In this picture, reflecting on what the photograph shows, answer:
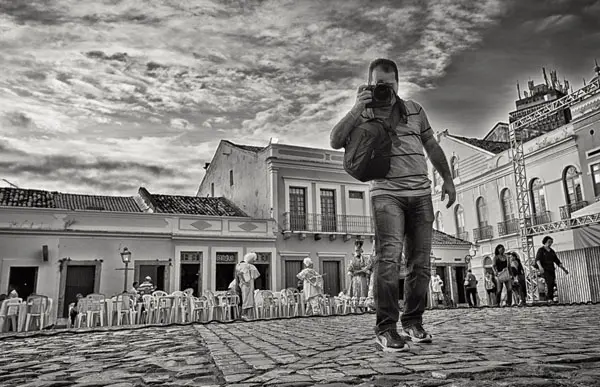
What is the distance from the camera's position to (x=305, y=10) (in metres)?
10.4

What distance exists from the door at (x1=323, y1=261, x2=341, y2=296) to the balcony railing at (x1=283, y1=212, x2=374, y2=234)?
1.64 metres

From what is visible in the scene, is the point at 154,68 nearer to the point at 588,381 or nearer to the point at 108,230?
the point at 108,230

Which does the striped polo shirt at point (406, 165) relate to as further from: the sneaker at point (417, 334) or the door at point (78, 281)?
the door at point (78, 281)

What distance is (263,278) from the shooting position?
882 inches

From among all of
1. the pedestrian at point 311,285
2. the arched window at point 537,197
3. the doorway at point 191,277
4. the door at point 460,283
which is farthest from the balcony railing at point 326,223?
the pedestrian at point 311,285

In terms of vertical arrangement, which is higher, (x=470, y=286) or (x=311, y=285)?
(x=311, y=285)

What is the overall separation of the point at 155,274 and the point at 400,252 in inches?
717

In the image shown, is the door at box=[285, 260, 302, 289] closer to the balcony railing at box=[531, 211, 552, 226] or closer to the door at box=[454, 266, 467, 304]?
the door at box=[454, 266, 467, 304]

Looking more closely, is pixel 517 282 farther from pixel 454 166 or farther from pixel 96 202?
pixel 96 202

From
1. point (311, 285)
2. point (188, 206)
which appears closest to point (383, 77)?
point (311, 285)

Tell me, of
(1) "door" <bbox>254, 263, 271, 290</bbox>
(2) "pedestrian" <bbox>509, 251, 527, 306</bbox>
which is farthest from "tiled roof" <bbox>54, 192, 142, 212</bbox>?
(2) "pedestrian" <bbox>509, 251, 527, 306</bbox>

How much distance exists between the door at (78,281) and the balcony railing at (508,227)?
1998 cm

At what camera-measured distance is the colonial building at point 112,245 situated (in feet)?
60.1

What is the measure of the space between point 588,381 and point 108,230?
19.9m
